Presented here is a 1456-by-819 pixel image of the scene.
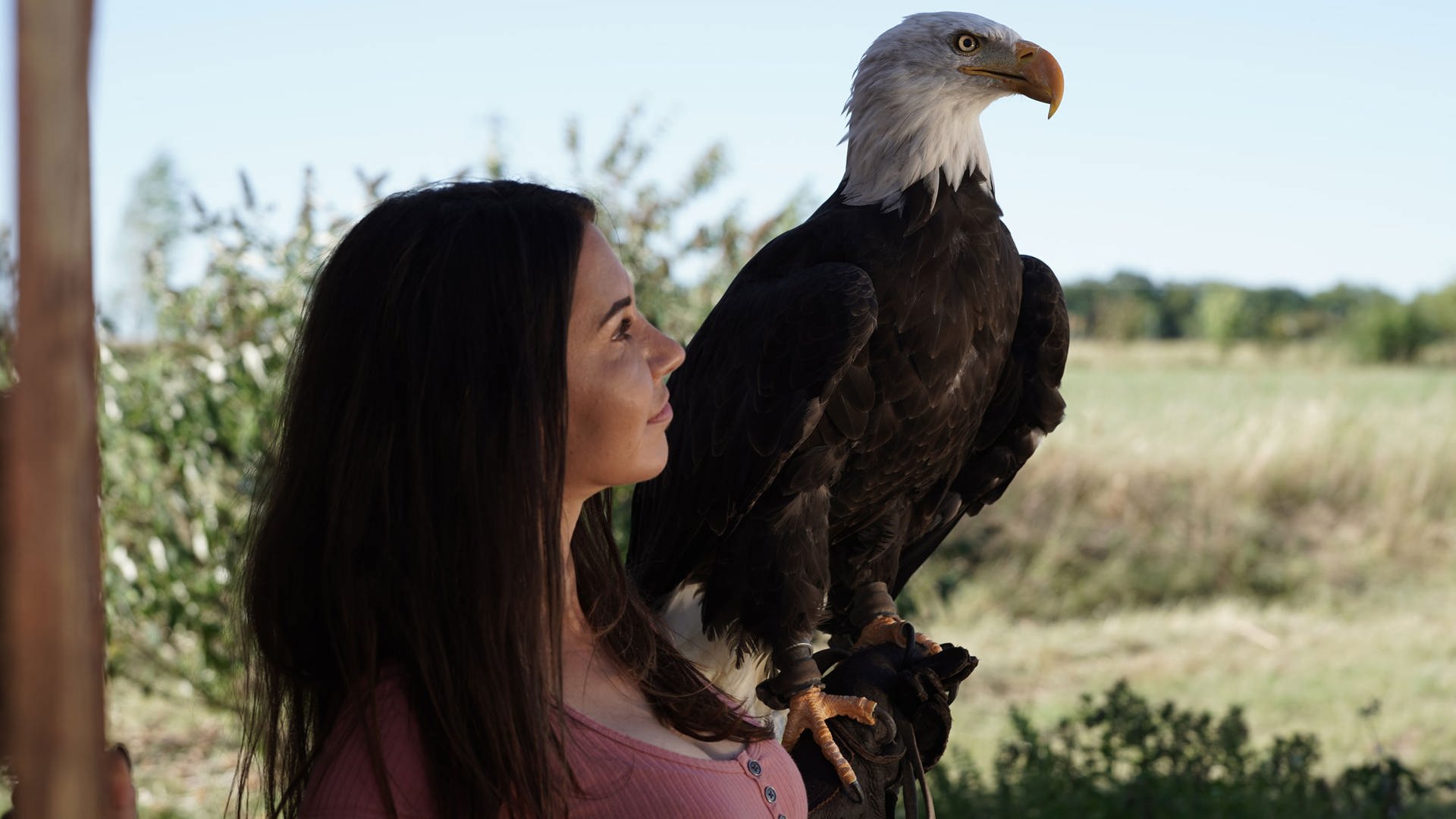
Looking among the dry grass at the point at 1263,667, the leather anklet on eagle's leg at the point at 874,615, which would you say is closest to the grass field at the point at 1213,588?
the dry grass at the point at 1263,667

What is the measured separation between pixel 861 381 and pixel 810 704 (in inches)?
27.3

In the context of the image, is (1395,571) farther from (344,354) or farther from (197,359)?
(344,354)

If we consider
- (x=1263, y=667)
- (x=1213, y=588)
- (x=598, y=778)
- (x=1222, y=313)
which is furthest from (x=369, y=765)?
(x=1222, y=313)

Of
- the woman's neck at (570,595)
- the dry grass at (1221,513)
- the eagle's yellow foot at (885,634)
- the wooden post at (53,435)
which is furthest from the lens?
the dry grass at (1221,513)

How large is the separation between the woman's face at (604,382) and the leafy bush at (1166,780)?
10.3 feet

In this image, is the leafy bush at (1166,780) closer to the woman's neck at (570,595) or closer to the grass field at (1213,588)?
the grass field at (1213,588)

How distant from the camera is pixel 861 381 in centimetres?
279

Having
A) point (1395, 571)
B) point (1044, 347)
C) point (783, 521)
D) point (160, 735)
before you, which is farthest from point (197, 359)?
point (1395, 571)

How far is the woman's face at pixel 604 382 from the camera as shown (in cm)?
147

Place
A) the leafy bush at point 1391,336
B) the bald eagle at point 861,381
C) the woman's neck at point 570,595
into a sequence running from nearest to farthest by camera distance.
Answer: the woman's neck at point 570,595, the bald eagle at point 861,381, the leafy bush at point 1391,336

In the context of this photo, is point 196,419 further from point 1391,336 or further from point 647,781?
point 1391,336

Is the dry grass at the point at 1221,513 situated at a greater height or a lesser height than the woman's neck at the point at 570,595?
lesser

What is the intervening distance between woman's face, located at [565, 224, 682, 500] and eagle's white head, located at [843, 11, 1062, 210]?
152cm

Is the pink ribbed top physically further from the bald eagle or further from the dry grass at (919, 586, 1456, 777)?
the dry grass at (919, 586, 1456, 777)
